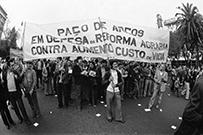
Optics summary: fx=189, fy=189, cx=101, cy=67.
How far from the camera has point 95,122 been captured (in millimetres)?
5594

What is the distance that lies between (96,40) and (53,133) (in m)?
2.82

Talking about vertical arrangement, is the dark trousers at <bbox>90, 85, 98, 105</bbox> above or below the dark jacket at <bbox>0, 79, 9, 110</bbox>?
below

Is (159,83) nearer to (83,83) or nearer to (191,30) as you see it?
(83,83)

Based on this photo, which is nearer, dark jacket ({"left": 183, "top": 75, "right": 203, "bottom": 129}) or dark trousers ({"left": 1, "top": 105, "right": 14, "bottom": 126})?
dark jacket ({"left": 183, "top": 75, "right": 203, "bottom": 129})

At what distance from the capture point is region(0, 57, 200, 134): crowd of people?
5.30m

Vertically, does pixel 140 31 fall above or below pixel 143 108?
above

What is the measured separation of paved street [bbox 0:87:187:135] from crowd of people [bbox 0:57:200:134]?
0.99ft

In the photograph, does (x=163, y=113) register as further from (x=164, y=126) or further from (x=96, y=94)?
(x=96, y=94)

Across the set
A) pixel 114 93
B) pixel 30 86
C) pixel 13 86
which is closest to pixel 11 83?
pixel 13 86

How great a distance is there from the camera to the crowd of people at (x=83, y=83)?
209 inches

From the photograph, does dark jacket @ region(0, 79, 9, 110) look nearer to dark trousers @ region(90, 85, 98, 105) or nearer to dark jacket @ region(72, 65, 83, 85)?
dark jacket @ region(72, 65, 83, 85)

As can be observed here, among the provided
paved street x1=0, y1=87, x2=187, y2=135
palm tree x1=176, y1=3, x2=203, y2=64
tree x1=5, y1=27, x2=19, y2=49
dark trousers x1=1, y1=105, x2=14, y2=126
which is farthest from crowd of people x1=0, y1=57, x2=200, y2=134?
tree x1=5, y1=27, x2=19, y2=49

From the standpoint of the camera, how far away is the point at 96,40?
18.4 feet

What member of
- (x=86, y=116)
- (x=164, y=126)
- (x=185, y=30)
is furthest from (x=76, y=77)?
(x=185, y=30)
